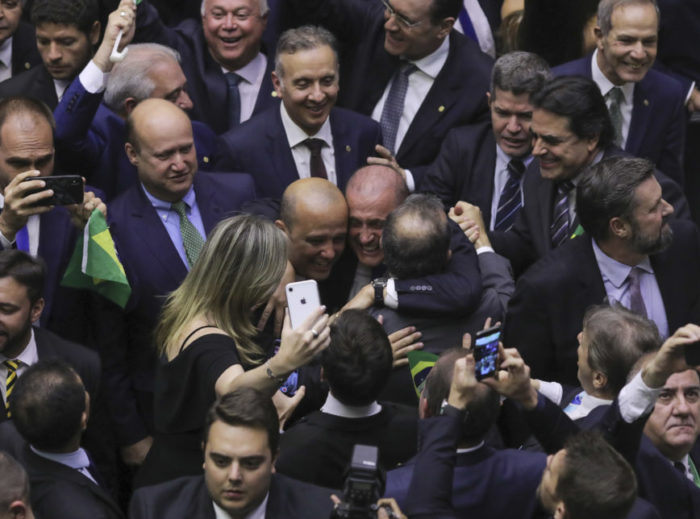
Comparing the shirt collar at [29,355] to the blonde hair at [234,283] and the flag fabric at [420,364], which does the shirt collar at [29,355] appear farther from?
the flag fabric at [420,364]

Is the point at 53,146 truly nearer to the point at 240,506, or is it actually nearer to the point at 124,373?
the point at 124,373

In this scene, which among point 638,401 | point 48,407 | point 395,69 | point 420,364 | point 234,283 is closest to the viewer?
point 638,401

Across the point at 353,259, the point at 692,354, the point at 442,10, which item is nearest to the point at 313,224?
the point at 353,259

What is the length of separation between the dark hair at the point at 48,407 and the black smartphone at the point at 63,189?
1040mm

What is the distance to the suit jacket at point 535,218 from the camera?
22.4ft

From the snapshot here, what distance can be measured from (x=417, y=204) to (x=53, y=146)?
171 cm

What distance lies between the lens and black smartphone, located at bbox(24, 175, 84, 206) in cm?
593

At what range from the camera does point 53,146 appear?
6.45 meters

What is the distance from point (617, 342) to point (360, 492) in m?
1.47

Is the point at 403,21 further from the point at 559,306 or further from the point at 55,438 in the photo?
the point at 55,438

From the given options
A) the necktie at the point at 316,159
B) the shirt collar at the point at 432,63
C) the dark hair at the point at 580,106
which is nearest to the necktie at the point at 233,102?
the necktie at the point at 316,159

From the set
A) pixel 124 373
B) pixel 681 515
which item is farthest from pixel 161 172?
pixel 681 515

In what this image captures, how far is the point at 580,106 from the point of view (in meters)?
6.68

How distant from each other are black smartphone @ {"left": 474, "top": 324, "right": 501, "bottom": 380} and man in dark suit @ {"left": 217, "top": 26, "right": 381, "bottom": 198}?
2601mm
